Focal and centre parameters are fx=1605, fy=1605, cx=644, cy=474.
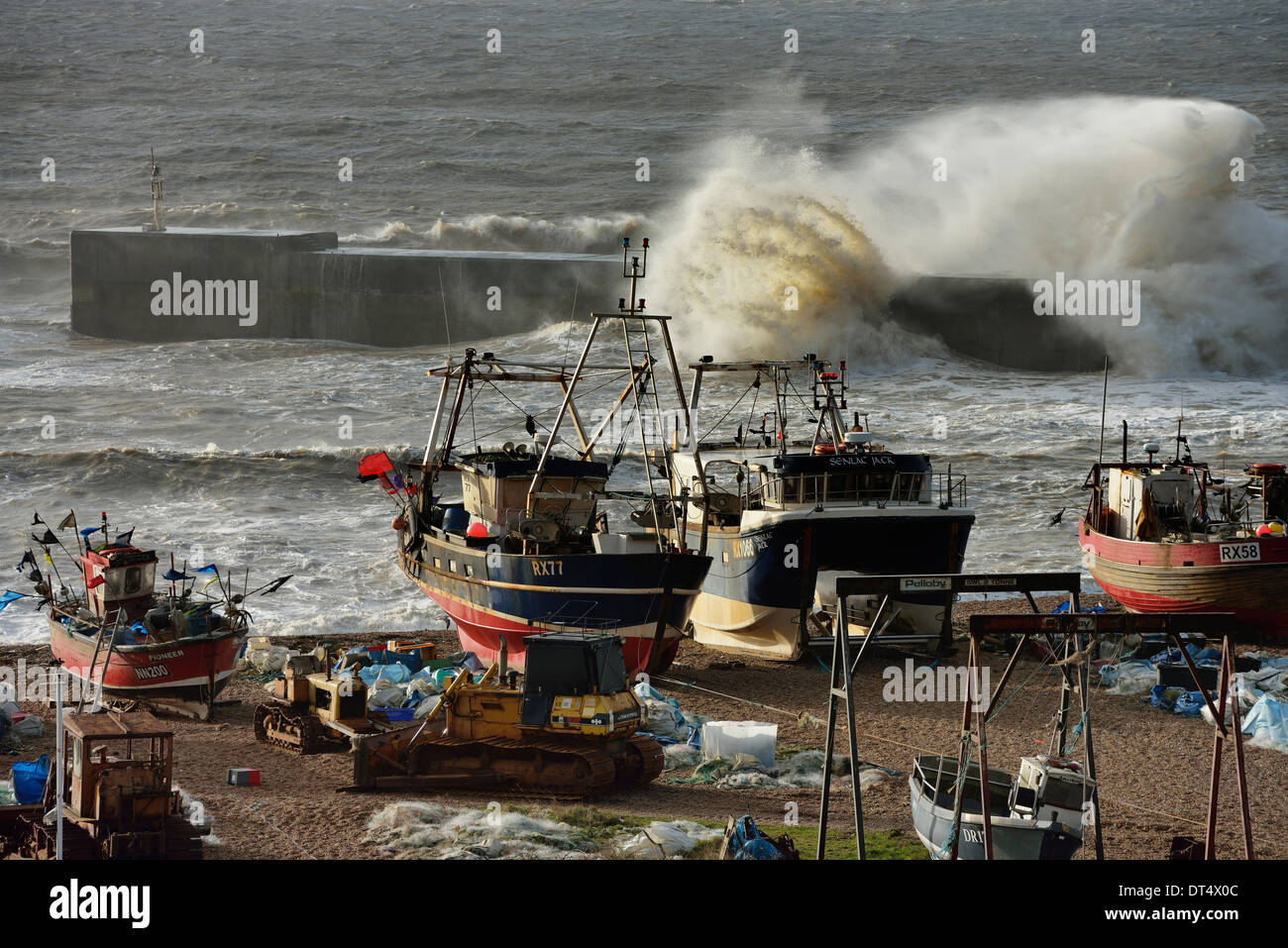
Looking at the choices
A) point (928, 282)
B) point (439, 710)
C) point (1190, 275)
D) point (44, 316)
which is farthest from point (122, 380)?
point (439, 710)

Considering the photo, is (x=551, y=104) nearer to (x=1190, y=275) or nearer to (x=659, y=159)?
(x=659, y=159)

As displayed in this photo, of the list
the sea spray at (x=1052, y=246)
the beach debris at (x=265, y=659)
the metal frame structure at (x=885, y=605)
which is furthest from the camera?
the sea spray at (x=1052, y=246)

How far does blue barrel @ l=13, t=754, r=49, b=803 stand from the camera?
14359 millimetres

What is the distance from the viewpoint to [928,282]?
5447 centimetres

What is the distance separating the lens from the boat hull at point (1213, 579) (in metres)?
22.7

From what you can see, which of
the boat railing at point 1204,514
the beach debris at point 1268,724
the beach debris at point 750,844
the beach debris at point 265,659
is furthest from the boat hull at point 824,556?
the beach debris at point 750,844

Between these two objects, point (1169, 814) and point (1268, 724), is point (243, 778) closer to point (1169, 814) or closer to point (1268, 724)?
point (1169, 814)

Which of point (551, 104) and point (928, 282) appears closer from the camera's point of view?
point (928, 282)

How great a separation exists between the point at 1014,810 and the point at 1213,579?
1199 cm

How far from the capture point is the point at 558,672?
51.6 ft

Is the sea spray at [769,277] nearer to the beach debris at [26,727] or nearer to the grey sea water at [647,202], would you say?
the grey sea water at [647,202]

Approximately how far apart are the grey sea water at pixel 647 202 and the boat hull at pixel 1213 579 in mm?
5723

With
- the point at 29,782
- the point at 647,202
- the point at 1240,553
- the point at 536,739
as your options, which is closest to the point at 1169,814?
the point at 536,739

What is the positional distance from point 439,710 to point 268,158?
270ft
